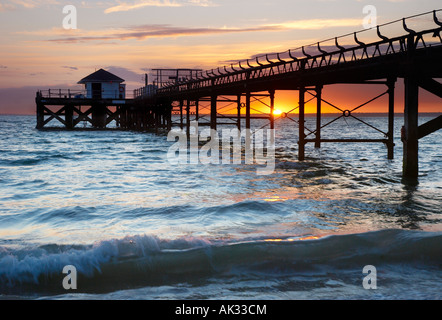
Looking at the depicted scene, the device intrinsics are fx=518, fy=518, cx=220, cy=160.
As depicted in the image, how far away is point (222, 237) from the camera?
10.1 metres

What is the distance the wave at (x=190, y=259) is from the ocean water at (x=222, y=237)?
0.02m

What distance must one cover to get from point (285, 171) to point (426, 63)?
8091 mm

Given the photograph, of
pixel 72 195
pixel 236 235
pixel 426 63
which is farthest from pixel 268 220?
pixel 426 63

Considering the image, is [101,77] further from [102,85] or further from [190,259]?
[190,259]

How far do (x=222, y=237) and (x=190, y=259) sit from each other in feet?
6.12

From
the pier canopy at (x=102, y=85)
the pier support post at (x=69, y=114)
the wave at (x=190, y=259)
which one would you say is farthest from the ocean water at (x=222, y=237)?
the pier canopy at (x=102, y=85)

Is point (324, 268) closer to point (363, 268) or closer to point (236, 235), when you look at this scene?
point (363, 268)

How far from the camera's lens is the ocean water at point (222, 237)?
731 cm
